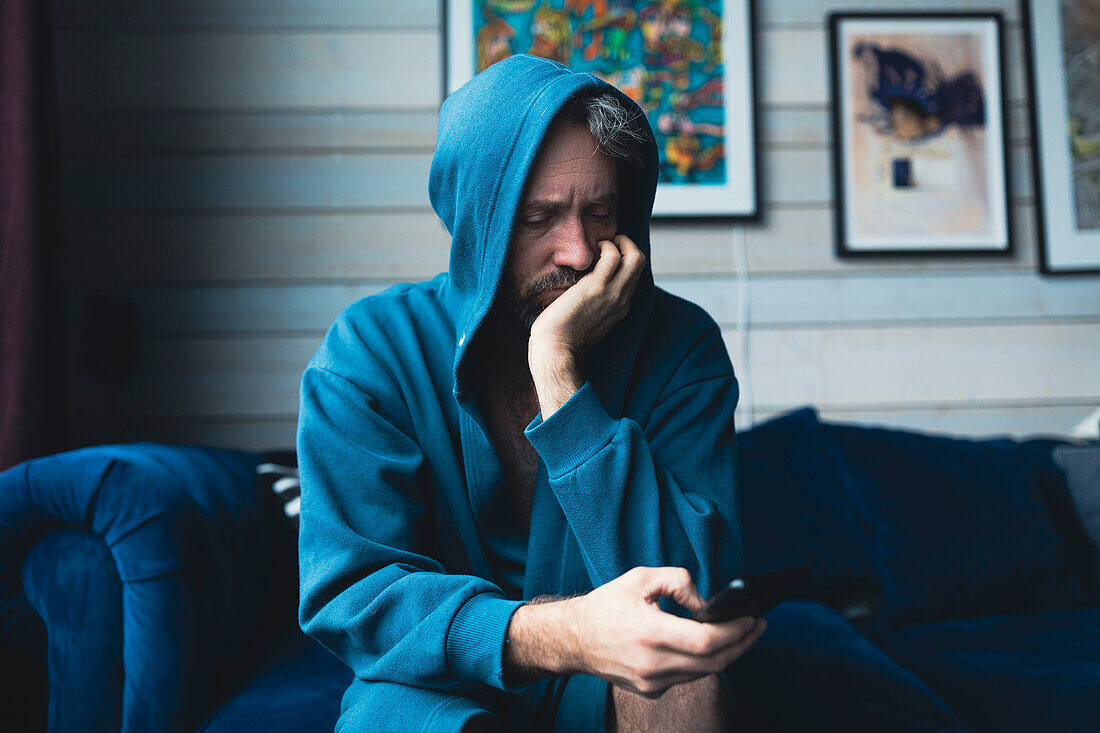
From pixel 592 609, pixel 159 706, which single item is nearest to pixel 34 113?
pixel 159 706

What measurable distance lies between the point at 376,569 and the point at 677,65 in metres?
1.63

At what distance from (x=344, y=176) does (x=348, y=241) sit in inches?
6.5

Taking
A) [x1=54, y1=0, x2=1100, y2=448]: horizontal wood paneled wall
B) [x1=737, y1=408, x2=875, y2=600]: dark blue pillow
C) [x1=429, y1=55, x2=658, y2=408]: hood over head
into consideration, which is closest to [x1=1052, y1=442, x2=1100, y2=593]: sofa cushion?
[x1=54, y1=0, x2=1100, y2=448]: horizontal wood paneled wall

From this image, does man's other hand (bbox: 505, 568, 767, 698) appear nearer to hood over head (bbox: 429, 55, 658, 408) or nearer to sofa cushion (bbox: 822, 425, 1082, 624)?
hood over head (bbox: 429, 55, 658, 408)

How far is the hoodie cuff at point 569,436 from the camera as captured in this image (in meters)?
1.01

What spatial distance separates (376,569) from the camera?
97 centimetres

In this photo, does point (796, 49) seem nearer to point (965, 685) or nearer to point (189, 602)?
point (965, 685)

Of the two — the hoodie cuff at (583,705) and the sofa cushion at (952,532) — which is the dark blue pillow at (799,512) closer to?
the sofa cushion at (952,532)

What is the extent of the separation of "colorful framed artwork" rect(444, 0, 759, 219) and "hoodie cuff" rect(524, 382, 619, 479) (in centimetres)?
120

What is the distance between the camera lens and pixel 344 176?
2078 millimetres

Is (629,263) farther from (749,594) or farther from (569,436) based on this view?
(749,594)

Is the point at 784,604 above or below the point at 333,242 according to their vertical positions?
below

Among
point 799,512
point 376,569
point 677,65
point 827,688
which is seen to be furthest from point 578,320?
point 677,65

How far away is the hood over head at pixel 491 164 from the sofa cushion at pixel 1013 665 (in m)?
0.74
